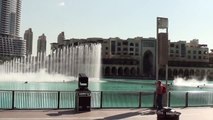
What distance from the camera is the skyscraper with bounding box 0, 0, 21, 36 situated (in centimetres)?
18300

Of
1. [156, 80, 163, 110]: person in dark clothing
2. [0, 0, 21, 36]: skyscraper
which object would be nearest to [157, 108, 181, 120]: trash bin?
[156, 80, 163, 110]: person in dark clothing

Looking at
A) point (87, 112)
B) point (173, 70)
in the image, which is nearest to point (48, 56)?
point (87, 112)

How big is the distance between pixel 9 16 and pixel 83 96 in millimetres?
176348

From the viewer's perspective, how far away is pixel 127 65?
184375mm

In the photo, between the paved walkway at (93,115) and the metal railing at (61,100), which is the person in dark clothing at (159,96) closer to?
the paved walkway at (93,115)

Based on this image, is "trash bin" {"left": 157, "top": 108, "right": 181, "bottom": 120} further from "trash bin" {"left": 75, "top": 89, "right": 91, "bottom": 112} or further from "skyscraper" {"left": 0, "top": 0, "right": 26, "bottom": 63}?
"skyscraper" {"left": 0, "top": 0, "right": 26, "bottom": 63}

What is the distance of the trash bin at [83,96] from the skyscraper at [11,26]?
143041mm

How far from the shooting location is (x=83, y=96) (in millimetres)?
19109

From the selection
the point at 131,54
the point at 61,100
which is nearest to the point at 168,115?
the point at 61,100

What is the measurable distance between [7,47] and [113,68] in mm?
48025

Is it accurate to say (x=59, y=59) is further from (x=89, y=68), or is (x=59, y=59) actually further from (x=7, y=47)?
(x=7, y=47)

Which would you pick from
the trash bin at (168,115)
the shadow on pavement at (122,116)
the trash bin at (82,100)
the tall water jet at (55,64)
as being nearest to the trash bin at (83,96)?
the trash bin at (82,100)

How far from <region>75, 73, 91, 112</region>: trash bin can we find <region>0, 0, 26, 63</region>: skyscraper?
143 metres

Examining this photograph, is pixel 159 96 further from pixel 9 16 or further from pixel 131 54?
pixel 9 16
